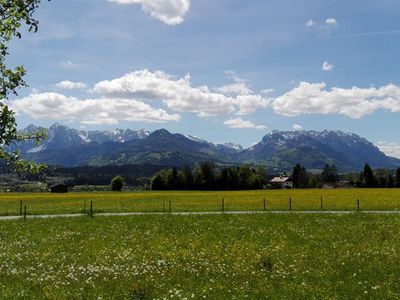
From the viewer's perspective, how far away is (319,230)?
3550cm

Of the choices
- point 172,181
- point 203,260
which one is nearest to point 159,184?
point 172,181

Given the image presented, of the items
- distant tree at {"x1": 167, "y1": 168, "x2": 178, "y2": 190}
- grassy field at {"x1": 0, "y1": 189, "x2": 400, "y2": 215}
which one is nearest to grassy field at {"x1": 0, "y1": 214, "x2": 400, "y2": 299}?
grassy field at {"x1": 0, "y1": 189, "x2": 400, "y2": 215}

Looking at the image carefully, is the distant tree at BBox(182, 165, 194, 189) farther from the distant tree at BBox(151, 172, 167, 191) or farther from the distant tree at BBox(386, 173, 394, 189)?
the distant tree at BBox(386, 173, 394, 189)

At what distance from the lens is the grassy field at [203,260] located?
1767cm

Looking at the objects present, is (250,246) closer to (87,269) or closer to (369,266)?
(369,266)

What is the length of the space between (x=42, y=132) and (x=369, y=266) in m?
17.8

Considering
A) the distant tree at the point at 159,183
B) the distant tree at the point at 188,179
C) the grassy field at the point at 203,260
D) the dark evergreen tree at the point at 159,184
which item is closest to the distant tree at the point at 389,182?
the distant tree at the point at 188,179

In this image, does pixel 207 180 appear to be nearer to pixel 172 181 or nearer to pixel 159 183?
pixel 172 181

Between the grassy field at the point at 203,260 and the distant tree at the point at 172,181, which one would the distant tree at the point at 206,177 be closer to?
the distant tree at the point at 172,181

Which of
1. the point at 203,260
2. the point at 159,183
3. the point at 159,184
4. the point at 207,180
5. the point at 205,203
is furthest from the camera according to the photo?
the point at 159,183

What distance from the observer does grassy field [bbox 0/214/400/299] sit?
696 inches

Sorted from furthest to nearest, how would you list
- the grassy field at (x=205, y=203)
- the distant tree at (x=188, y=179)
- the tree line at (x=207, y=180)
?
the distant tree at (x=188, y=179), the tree line at (x=207, y=180), the grassy field at (x=205, y=203)

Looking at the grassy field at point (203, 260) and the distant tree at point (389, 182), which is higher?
the distant tree at point (389, 182)

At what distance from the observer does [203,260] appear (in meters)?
24.0
